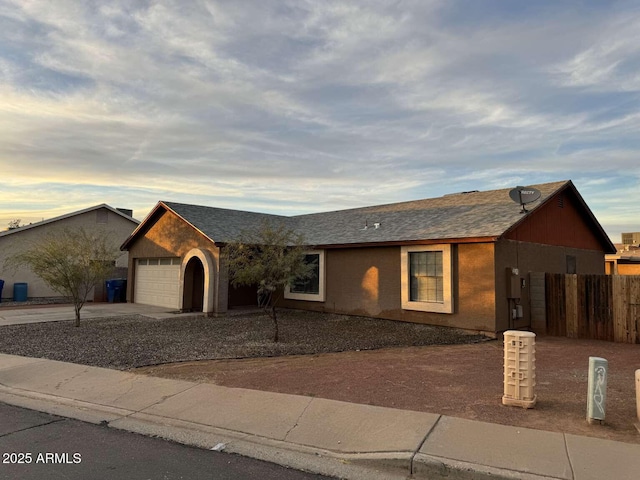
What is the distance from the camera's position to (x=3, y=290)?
23.0m

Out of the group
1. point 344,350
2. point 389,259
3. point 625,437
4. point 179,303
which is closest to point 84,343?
point 344,350

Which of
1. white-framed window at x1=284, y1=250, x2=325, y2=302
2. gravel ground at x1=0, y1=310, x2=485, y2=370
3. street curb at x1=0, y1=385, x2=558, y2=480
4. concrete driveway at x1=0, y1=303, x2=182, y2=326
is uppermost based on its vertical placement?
white-framed window at x1=284, y1=250, x2=325, y2=302

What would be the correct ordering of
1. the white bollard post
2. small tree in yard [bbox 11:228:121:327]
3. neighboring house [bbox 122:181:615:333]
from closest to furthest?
the white bollard post
neighboring house [bbox 122:181:615:333]
small tree in yard [bbox 11:228:121:327]

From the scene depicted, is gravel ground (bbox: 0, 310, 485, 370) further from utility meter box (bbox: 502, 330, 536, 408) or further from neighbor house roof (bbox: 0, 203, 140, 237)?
neighbor house roof (bbox: 0, 203, 140, 237)

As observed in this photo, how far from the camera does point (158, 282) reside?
68.5 ft

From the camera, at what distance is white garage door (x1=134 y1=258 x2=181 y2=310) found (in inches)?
777

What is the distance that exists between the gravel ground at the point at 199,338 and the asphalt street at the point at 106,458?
11.1 ft

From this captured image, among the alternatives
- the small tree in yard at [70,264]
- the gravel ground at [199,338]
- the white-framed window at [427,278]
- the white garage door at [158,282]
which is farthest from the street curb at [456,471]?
the white garage door at [158,282]

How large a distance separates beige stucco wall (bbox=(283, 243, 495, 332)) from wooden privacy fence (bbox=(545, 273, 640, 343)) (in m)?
2.54

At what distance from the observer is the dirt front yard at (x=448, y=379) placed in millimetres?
5957

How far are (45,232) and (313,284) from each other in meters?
16.3

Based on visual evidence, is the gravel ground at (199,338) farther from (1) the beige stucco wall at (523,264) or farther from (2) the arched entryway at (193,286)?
(2) the arched entryway at (193,286)

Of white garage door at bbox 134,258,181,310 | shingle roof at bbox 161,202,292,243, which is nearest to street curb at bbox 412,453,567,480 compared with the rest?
shingle roof at bbox 161,202,292,243

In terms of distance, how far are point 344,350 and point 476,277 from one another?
474 cm
